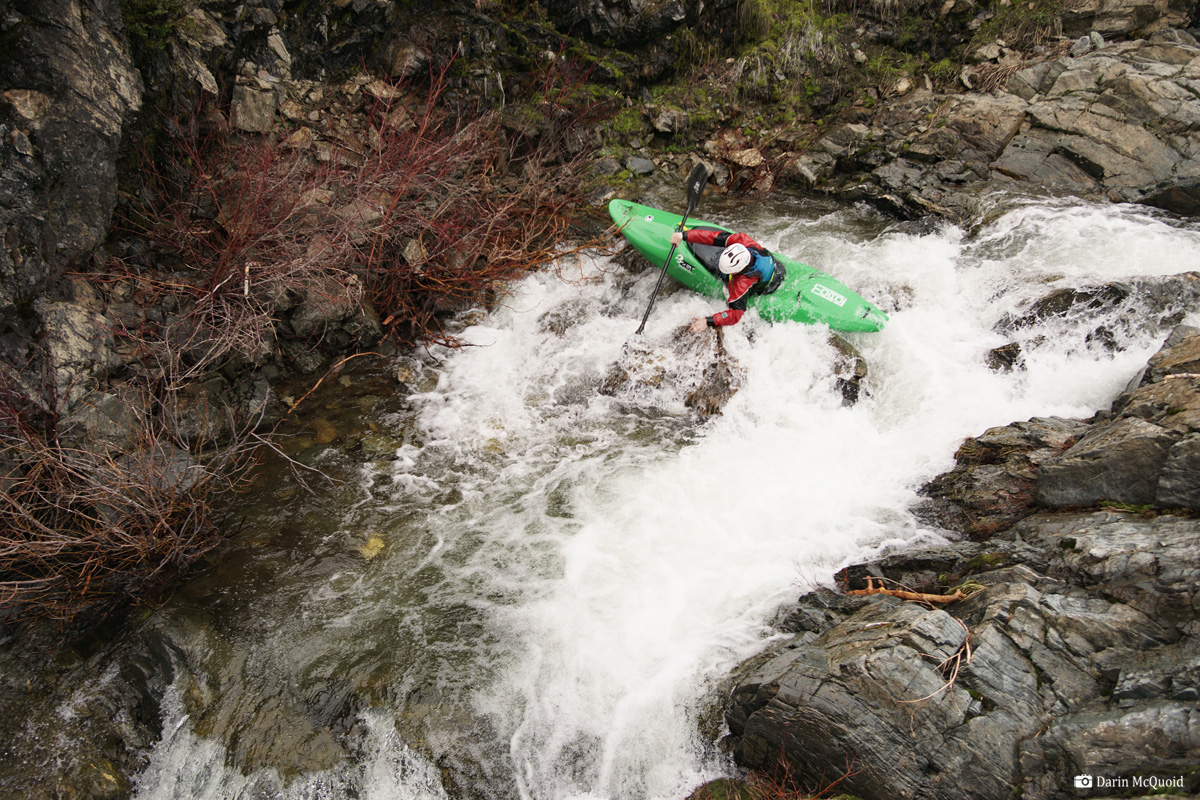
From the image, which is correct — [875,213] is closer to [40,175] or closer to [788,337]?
[788,337]

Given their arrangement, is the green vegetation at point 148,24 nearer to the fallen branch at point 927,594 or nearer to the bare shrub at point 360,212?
the bare shrub at point 360,212

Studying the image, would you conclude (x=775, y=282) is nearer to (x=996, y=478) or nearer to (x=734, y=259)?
(x=734, y=259)

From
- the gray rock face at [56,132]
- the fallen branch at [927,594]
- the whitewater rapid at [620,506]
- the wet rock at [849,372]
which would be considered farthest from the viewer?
the wet rock at [849,372]

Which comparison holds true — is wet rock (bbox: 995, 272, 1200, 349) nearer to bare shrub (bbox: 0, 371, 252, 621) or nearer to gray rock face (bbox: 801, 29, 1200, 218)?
gray rock face (bbox: 801, 29, 1200, 218)

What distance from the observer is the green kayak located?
17.9ft

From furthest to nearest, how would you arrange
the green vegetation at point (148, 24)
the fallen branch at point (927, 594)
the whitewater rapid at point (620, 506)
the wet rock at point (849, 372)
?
the wet rock at point (849, 372), the green vegetation at point (148, 24), the whitewater rapid at point (620, 506), the fallen branch at point (927, 594)

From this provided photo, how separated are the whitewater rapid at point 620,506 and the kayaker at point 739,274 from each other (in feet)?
0.71

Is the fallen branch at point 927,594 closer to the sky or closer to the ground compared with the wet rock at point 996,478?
closer to the sky

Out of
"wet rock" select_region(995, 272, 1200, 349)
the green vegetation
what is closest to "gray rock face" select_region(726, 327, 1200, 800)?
"wet rock" select_region(995, 272, 1200, 349)

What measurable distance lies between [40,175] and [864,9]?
29.6ft

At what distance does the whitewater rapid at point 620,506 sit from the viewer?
3.22 meters

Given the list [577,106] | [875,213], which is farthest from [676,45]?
[875,213]

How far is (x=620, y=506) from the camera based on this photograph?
4453 mm

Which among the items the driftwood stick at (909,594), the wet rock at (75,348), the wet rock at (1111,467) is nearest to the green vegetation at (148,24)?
the wet rock at (75,348)
